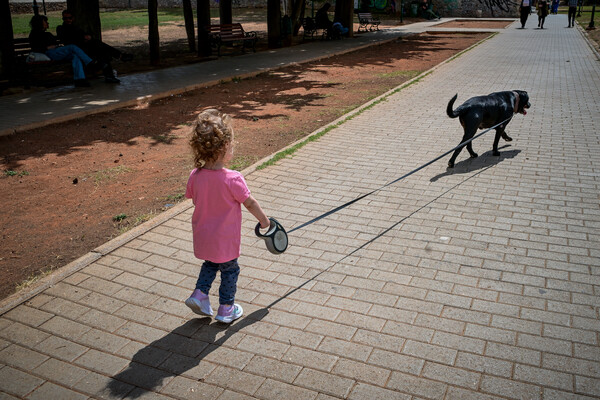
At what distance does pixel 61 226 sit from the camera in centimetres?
573

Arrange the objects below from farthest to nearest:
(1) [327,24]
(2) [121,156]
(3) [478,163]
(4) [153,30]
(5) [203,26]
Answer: (1) [327,24] → (5) [203,26] → (4) [153,30] → (2) [121,156] → (3) [478,163]

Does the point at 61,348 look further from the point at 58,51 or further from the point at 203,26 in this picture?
the point at 203,26

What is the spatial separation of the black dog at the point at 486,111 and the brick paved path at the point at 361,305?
22.7 inches

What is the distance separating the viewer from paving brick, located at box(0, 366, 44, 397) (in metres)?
3.28

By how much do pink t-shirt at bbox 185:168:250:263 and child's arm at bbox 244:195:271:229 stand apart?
41mm

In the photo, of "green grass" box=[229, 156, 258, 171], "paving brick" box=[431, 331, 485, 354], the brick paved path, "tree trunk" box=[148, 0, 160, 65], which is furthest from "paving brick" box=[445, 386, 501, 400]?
"tree trunk" box=[148, 0, 160, 65]

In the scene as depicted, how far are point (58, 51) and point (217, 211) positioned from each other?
1153cm

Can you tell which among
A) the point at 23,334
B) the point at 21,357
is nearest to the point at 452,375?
the point at 21,357

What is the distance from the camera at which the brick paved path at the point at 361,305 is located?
333 cm

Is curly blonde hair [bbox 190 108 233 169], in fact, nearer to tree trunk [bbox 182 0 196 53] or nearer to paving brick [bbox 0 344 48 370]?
paving brick [bbox 0 344 48 370]

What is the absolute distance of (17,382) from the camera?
335cm

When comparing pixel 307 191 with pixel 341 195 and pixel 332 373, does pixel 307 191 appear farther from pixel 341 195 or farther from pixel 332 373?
pixel 332 373

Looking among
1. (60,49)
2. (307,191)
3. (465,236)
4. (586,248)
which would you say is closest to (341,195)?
(307,191)

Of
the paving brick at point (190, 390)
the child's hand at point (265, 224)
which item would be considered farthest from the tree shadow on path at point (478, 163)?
the paving brick at point (190, 390)
